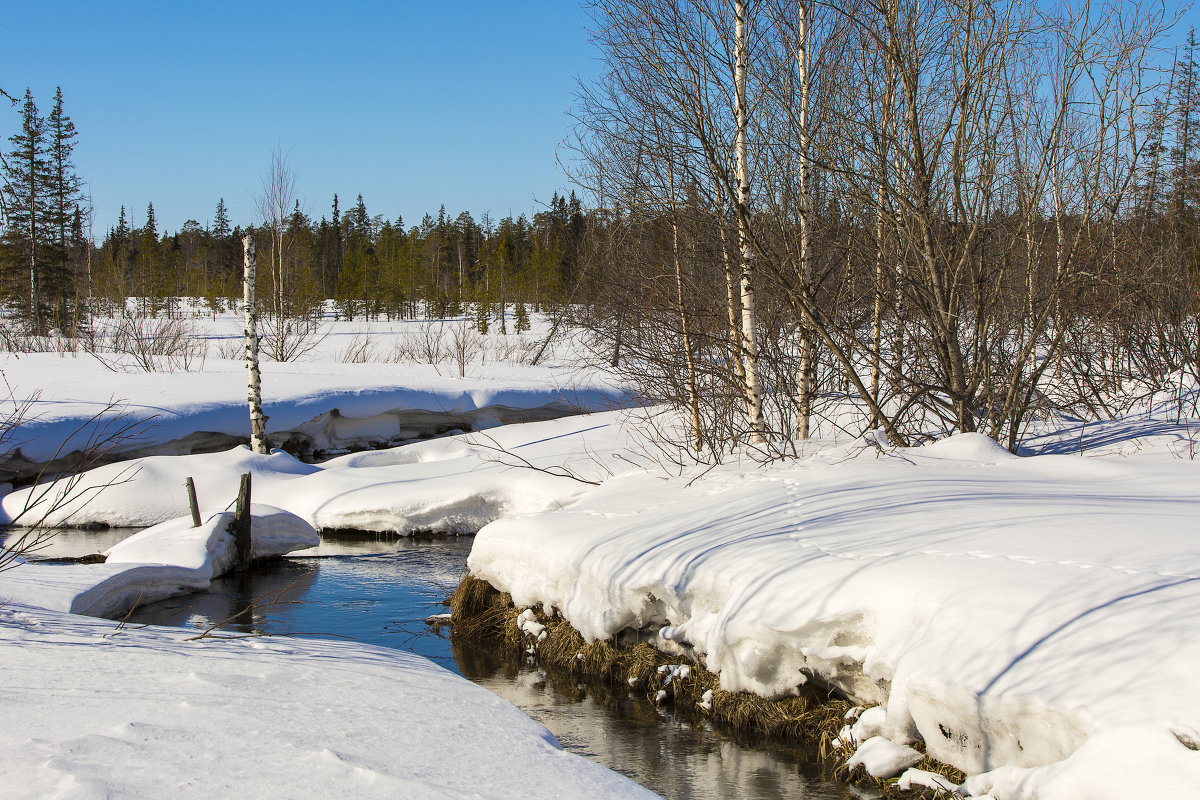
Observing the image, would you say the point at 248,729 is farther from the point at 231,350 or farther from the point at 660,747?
the point at 231,350

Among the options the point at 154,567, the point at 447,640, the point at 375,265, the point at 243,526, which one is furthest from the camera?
the point at 375,265

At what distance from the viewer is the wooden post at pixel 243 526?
35.8ft

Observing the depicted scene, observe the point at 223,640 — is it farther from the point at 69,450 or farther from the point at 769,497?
the point at 69,450

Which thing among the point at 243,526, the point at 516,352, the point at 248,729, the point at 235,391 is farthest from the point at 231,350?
the point at 248,729

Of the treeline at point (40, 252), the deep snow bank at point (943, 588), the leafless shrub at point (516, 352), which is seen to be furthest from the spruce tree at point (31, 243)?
the deep snow bank at point (943, 588)

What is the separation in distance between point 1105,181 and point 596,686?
26.5ft

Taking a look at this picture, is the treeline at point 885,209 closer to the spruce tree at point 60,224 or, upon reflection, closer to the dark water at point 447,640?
the dark water at point 447,640

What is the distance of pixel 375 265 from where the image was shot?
6194 cm

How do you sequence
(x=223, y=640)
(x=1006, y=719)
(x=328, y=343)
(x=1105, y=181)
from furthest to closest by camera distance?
1. (x=328, y=343)
2. (x=1105, y=181)
3. (x=223, y=640)
4. (x=1006, y=719)

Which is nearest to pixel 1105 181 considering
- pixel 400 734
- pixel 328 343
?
pixel 400 734

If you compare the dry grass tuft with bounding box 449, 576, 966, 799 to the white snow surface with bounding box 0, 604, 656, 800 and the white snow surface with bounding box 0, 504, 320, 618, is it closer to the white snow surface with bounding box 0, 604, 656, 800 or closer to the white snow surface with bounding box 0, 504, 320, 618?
the white snow surface with bounding box 0, 604, 656, 800

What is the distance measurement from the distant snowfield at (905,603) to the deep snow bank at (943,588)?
1 cm

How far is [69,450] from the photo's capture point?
14883mm

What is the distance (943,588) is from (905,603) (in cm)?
22
